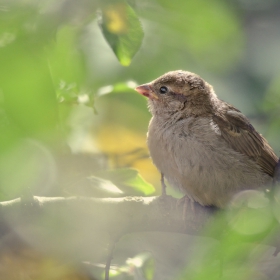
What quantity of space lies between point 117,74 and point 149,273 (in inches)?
51.7

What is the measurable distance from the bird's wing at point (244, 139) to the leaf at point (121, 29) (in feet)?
7.74

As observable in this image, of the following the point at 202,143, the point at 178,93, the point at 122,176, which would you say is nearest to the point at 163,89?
the point at 178,93

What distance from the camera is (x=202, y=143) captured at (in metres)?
3.78

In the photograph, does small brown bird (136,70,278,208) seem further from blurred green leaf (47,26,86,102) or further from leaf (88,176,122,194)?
blurred green leaf (47,26,86,102)

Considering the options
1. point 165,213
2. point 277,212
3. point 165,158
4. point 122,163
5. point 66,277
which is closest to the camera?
point 277,212

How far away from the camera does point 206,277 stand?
101 centimetres

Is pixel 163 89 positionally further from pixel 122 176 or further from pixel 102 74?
pixel 122 176

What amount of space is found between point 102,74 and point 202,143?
1.22 meters

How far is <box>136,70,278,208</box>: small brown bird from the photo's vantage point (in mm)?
3750

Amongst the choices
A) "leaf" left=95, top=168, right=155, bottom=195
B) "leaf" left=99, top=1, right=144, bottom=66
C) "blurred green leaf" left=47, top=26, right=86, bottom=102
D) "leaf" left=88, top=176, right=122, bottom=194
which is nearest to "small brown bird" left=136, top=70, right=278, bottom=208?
"leaf" left=95, top=168, right=155, bottom=195

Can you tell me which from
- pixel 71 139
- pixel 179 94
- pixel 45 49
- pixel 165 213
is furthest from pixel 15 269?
pixel 179 94

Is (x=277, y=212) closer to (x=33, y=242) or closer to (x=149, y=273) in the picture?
(x=149, y=273)

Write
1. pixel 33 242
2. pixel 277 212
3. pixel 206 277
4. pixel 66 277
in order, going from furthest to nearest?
pixel 33 242
pixel 66 277
pixel 277 212
pixel 206 277

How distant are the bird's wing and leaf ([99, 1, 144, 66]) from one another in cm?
236
